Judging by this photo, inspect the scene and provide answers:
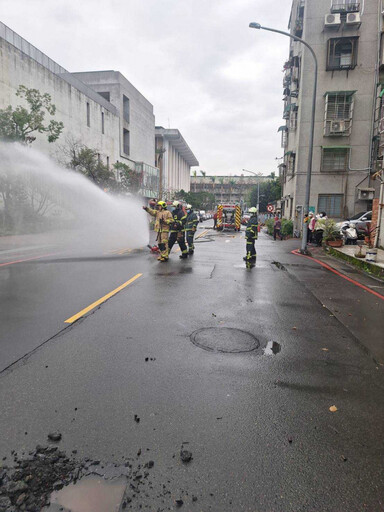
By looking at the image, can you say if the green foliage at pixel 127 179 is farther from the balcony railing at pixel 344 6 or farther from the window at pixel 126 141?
the balcony railing at pixel 344 6

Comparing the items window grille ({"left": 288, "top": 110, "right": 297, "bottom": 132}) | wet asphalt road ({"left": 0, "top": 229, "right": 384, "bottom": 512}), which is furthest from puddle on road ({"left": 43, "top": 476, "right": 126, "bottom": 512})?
window grille ({"left": 288, "top": 110, "right": 297, "bottom": 132})

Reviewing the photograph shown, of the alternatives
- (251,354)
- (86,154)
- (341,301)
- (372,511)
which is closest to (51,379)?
(251,354)

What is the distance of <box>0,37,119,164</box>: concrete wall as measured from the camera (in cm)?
2402

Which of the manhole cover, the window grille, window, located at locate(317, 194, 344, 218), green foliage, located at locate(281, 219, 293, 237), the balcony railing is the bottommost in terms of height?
the manhole cover

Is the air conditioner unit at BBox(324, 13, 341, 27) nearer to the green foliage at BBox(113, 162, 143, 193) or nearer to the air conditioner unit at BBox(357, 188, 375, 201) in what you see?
the air conditioner unit at BBox(357, 188, 375, 201)

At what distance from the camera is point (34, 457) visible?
249cm

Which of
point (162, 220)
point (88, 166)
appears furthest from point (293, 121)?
point (162, 220)

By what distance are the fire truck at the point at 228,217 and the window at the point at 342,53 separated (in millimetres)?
13429

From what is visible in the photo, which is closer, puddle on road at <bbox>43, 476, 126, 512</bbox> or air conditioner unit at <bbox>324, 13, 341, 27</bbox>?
puddle on road at <bbox>43, 476, 126, 512</bbox>

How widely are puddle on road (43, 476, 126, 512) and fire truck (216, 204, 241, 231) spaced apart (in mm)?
31341

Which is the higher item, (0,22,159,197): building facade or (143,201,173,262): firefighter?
(0,22,159,197): building facade

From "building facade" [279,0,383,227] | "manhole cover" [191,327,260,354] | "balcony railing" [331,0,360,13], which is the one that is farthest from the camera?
"building facade" [279,0,383,227]

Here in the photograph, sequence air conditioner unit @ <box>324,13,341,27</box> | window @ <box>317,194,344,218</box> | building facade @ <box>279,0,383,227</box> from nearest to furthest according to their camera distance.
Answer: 1. air conditioner unit @ <box>324,13,341,27</box>
2. building facade @ <box>279,0,383,227</box>
3. window @ <box>317,194,344,218</box>

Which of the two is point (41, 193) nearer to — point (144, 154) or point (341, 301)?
point (341, 301)
